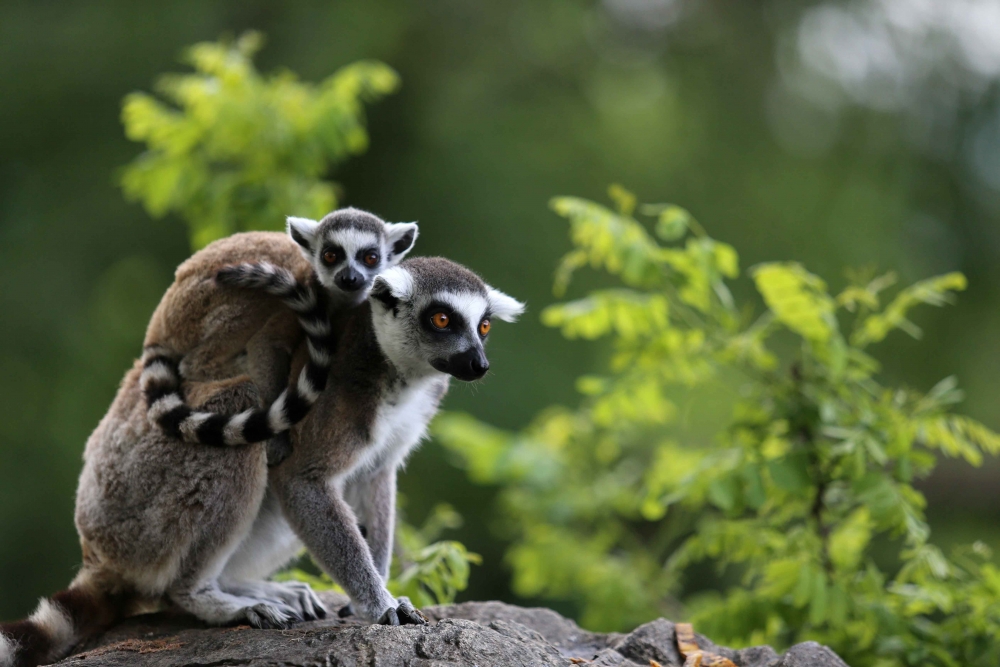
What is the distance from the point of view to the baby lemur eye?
351 centimetres

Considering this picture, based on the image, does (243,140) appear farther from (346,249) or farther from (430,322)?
(430,322)

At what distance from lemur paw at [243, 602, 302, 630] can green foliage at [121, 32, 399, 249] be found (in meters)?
2.40

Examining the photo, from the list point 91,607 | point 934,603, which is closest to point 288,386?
point 91,607

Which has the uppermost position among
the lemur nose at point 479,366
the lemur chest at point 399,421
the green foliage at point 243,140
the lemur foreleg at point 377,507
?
the green foliage at point 243,140

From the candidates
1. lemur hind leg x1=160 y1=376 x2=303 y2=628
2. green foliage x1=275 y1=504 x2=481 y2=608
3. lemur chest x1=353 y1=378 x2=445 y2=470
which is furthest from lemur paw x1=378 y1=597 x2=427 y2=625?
lemur chest x1=353 y1=378 x2=445 y2=470

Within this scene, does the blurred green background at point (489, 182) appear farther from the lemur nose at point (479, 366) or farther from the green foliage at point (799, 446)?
the lemur nose at point (479, 366)

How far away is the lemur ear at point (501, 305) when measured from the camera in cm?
378

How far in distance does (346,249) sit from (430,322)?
0.55m

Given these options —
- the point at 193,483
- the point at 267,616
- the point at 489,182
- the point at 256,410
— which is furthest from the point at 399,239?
the point at 489,182

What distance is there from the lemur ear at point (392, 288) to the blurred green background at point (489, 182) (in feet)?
15.2

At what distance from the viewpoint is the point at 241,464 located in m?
3.42

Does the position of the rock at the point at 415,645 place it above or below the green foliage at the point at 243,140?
below

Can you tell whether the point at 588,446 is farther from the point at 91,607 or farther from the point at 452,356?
the point at 91,607

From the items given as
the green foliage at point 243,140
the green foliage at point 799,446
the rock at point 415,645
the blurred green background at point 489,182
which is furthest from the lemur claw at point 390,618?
the blurred green background at point 489,182
